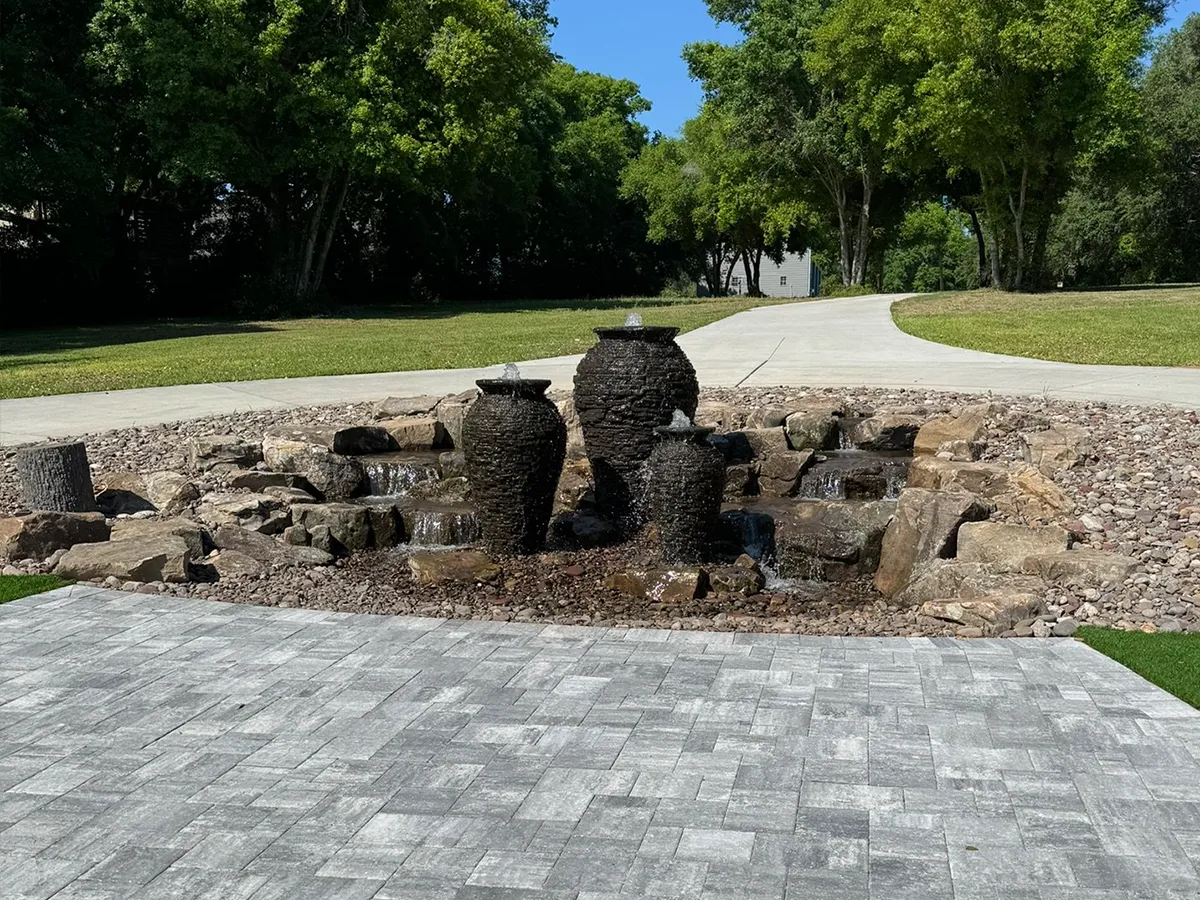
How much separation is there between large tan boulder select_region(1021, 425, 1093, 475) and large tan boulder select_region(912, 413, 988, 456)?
0.40m

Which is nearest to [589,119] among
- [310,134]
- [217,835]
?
[310,134]

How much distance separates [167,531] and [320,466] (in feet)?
7.93

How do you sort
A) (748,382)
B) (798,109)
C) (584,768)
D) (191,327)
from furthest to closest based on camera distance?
(798,109), (191,327), (748,382), (584,768)

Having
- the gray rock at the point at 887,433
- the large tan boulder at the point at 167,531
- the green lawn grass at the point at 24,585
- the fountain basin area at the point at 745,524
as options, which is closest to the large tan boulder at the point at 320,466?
the fountain basin area at the point at 745,524

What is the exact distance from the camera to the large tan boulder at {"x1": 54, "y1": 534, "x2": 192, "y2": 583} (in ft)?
21.5

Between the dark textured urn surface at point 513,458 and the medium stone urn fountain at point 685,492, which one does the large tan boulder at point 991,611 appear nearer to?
the medium stone urn fountain at point 685,492

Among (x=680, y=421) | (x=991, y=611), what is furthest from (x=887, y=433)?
(x=991, y=611)

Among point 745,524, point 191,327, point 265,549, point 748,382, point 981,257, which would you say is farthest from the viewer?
point 981,257

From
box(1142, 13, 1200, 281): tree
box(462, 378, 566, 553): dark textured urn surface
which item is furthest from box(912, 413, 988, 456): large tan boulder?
box(1142, 13, 1200, 281): tree

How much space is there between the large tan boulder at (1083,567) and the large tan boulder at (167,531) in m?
5.17

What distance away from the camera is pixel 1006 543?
267 inches

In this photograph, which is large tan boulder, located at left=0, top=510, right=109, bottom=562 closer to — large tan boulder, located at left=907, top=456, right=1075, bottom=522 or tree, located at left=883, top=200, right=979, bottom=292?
large tan boulder, located at left=907, top=456, right=1075, bottom=522

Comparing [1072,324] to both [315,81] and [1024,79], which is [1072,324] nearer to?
[1024,79]

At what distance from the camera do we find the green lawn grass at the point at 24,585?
20.2 ft
